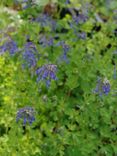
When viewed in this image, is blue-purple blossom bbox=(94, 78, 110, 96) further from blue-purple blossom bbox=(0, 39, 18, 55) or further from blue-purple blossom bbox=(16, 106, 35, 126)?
blue-purple blossom bbox=(0, 39, 18, 55)

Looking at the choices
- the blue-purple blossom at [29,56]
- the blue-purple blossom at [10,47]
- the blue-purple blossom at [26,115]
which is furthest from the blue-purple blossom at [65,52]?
the blue-purple blossom at [26,115]

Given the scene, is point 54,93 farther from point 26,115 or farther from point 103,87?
point 26,115

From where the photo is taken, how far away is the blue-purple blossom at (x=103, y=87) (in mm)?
2992

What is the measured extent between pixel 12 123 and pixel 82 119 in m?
0.47

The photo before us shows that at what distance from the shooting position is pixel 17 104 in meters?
3.34

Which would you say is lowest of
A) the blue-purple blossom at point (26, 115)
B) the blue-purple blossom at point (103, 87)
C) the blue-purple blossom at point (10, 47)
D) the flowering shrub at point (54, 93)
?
the flowering shrub at point (54, 93)

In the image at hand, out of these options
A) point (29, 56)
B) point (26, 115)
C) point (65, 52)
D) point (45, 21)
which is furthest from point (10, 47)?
point (26, 115)

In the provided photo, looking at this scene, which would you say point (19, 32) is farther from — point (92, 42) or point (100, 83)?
point (100, 83)

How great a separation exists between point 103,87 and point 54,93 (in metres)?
0.84

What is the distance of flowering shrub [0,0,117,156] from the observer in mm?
3066

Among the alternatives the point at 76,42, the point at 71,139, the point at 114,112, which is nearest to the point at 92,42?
the point at 76,42

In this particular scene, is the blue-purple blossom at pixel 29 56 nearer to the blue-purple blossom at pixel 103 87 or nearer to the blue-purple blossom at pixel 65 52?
the blue-purple blossom at pixel 65 52

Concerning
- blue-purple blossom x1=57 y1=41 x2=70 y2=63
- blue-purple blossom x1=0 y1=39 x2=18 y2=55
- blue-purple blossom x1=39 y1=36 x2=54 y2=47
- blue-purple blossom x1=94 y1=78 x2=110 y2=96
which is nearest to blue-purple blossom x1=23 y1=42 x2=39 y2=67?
blue-purple blossom x1=0 y1=39 x2=18 y2=55

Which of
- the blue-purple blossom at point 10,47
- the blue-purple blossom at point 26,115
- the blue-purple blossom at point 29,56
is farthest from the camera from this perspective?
the blue-purple blossom at point 10,47
